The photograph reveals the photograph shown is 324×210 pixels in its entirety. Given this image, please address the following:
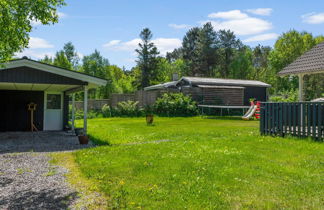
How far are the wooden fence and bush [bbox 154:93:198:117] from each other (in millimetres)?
11277

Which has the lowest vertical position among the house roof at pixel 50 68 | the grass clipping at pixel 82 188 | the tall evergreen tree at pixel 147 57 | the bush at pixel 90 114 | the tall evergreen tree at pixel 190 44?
the grass clipping at pixel 82 188

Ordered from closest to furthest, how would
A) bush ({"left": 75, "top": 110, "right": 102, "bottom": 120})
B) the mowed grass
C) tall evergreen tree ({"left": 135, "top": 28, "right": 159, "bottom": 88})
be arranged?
the mowed grass < bush ({"left": 75, "top": 110, "right": 102, "bottom": 120}) < tall evergreen tree ({"left": 135, "top": 28, "right": 159, "bottom": 88})

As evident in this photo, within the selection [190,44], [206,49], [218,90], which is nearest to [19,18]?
[218,90]

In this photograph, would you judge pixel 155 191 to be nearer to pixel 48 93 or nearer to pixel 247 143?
pixel 247 143

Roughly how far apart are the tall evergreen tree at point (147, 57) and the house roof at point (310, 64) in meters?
32.1

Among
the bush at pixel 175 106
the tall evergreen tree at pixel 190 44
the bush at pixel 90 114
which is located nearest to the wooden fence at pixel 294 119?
the bush at pixel 175 106

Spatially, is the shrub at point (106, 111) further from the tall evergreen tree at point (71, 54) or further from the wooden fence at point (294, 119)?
the tall evergreen tree at point (71, 54)

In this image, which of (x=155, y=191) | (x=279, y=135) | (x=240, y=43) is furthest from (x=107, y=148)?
(x=240, y=43)

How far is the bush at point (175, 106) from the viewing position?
2108 cm

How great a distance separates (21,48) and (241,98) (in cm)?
2235

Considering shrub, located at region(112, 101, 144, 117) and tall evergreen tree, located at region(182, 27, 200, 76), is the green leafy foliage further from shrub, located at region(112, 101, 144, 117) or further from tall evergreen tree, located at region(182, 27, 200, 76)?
tall evergreen tree, located at region(182, 27, 200, 76)

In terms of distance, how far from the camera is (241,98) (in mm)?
25766

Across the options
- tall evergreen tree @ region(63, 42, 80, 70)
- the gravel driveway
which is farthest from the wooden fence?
tall evergreen tree @ region(63, 42, 80, 70)

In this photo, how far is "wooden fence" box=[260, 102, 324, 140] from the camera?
26.6 ft
